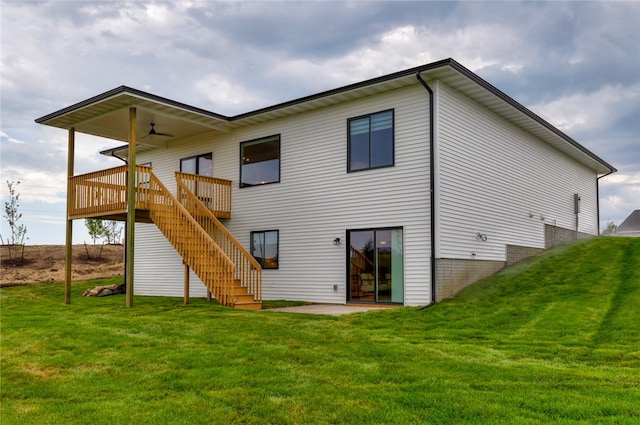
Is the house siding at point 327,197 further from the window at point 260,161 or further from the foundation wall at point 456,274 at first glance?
the foundation wall at point 456,274

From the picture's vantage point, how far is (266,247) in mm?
14516

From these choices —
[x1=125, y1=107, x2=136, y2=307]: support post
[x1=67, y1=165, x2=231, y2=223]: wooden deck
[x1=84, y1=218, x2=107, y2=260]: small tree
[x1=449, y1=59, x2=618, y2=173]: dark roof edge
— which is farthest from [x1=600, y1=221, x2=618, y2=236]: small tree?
[x1=125, y1=107, x2=136, y2=307]: support post

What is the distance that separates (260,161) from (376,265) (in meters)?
5.06

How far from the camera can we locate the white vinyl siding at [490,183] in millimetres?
11781

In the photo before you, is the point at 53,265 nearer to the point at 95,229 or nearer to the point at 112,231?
the point at 95,229

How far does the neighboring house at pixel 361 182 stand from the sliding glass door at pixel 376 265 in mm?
28

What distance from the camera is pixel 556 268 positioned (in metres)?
13.4

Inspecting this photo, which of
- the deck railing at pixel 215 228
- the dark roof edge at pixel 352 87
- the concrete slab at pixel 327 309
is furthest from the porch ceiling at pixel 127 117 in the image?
the concrete slab at pixel 327 309

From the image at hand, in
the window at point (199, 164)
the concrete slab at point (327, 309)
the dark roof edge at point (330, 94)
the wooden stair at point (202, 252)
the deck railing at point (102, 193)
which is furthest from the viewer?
the window at point (199, 164)

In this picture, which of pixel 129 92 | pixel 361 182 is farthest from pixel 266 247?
pixel 129 92

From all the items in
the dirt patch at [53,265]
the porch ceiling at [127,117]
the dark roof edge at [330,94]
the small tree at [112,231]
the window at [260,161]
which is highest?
the dark roof edge at [330,94]

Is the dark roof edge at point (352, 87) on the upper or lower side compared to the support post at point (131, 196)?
upper

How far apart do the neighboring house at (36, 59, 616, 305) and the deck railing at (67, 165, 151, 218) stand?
Result: 0.05 m

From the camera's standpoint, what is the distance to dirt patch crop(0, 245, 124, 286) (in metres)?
20.5
